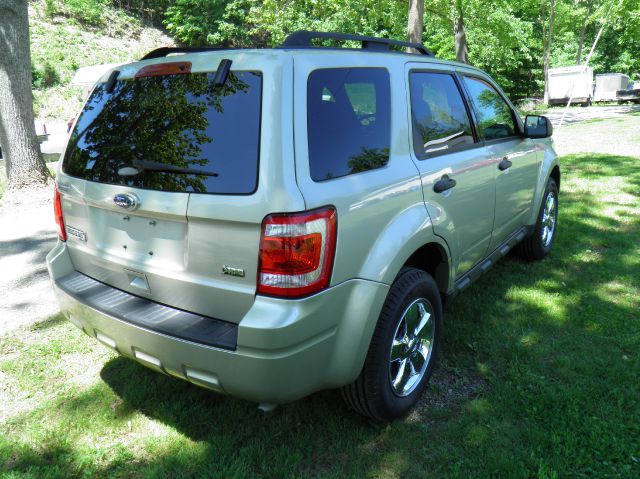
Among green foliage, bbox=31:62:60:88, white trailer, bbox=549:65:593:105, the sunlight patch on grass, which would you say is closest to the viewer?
the sunlight patch on grass

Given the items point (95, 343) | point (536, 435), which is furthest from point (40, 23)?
point (536, 435)

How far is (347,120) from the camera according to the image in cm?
244

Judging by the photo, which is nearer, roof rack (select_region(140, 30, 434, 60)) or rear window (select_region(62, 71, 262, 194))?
rear window (select_region(62, 71, 262, 194))

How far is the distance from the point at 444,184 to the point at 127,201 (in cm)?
170

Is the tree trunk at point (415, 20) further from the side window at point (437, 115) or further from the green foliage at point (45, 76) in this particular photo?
the green foliage at point (45, 76)

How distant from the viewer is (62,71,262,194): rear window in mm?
2143

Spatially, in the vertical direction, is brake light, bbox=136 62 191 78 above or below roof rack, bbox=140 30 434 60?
below

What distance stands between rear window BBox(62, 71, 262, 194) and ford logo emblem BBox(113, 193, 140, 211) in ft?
0.21

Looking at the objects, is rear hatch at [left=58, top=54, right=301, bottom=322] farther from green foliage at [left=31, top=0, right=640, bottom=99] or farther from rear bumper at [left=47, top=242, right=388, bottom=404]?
green foliage at [left=31, top=0, right=640, bottom=99]

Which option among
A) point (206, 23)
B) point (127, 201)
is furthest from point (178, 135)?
point (206, 23)

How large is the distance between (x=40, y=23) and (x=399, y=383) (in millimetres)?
35965

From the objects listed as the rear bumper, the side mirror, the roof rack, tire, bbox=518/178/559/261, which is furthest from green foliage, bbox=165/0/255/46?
the rear bumper

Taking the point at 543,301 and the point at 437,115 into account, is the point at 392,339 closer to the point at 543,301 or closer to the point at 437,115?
the point at 437,115

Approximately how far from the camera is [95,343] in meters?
3.67
